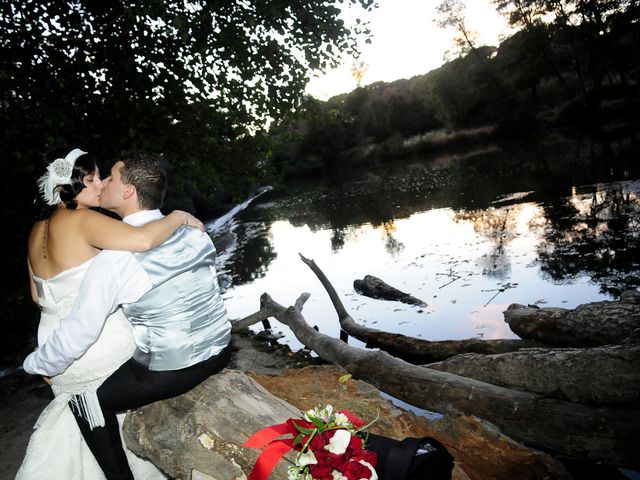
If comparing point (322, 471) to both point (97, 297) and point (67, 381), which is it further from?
point (67, 381)

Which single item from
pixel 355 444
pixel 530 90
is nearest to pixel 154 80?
pixel 355 444

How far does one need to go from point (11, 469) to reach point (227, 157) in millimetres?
5793

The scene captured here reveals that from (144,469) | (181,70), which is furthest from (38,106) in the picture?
(144,469)

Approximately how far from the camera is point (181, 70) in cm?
722

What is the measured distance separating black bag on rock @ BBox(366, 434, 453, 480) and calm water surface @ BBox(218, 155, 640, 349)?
4.90 metres

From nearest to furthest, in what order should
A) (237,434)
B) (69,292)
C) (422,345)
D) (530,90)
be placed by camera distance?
1. (237,434)
2. (69,292)
3. (422,345)
4. (530,90)

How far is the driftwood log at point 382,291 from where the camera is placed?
859 centimetres

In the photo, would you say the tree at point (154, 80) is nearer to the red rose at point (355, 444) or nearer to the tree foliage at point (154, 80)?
the tree foliage at point (154, 80)

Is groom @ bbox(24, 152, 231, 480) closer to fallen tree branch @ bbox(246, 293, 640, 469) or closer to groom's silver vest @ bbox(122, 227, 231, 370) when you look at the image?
groom's silver vest @ bbox(122, 227, 231, 370)

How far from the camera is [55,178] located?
264 centimetres

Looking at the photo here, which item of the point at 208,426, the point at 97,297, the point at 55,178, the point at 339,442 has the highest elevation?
the point at 55,178

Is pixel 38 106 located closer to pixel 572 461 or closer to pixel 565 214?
pixel 572 461

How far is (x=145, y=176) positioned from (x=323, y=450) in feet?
6.47

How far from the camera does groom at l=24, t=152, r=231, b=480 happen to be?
7.70 feet
